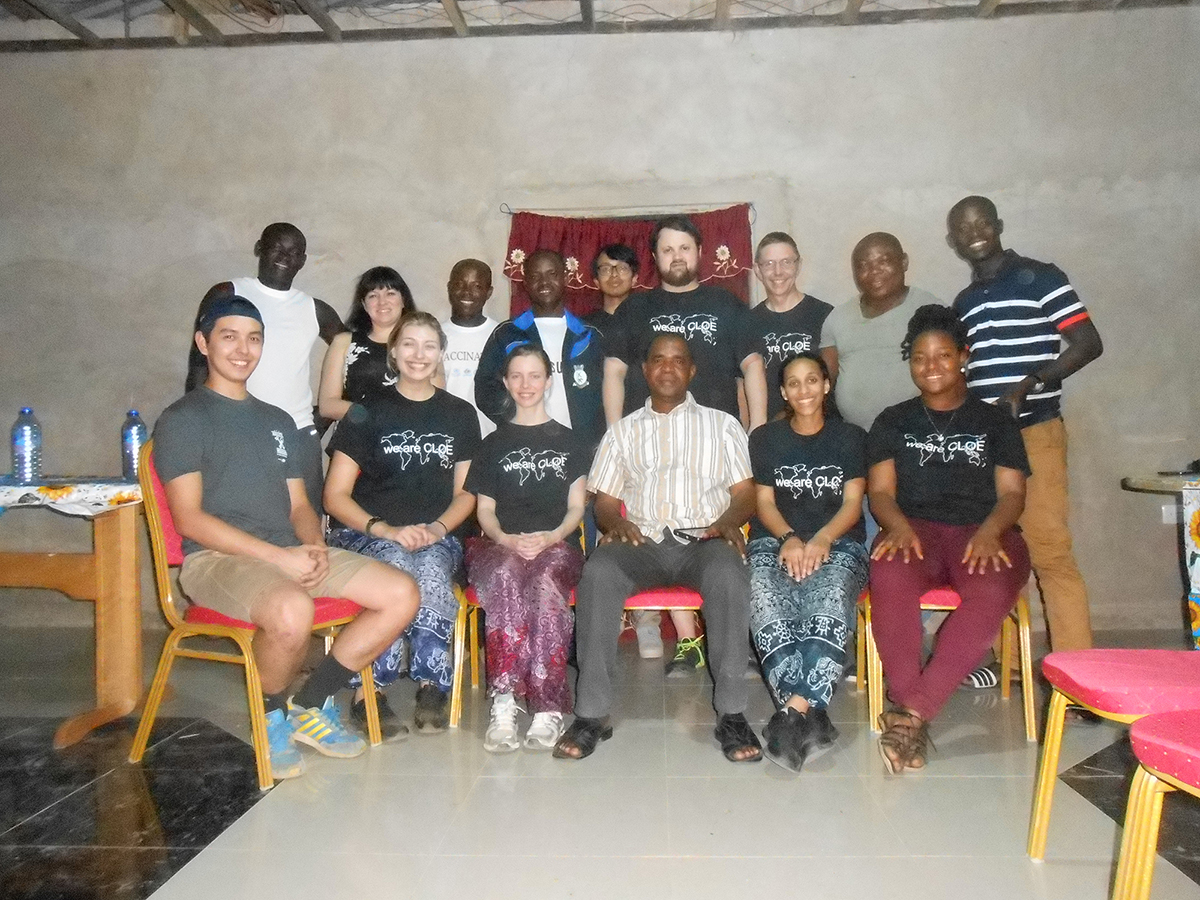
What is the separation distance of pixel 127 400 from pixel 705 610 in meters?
3.66

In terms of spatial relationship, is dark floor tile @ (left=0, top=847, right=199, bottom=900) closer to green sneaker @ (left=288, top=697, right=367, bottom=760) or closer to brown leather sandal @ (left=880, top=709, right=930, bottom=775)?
green sneaker @ (left=288, top=697, right=367, bottom=760)

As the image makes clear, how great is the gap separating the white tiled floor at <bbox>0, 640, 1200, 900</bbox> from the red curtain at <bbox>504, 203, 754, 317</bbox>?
7.97 ft

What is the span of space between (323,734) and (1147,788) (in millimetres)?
2141

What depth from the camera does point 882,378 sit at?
3359 mm

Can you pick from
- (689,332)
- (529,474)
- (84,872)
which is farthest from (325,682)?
(689,332)

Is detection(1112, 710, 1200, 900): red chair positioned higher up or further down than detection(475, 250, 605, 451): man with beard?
further down

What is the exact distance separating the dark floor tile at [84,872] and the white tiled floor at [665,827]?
0.07m

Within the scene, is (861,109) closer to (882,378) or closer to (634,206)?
(634,206)

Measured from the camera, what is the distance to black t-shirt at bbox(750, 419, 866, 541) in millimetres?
3008

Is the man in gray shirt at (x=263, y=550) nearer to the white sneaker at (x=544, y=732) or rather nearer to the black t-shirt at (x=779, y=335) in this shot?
the white sneaker at (x=544, y=732)

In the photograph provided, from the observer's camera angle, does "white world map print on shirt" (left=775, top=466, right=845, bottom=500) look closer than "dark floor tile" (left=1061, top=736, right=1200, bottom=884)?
No

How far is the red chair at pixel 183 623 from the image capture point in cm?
241

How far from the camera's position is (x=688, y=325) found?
344cm

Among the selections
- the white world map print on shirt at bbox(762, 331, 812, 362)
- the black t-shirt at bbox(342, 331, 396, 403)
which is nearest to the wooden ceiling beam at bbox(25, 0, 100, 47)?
the black t-shirt at bbox(342, 331, 396, 403)
